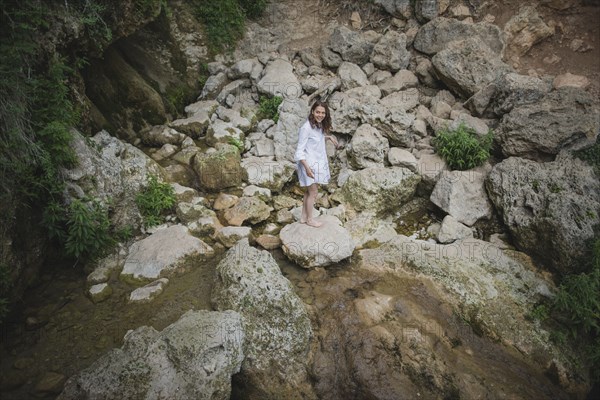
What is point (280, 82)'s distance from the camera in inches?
415

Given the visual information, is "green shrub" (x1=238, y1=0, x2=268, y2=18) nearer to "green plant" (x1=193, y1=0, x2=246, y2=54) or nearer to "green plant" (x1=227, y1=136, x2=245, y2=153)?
"green plant" (x1=193, y1=0, x2=246, y2=54)

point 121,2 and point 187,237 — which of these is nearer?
→ point 187,237

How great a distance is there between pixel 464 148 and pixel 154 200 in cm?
732

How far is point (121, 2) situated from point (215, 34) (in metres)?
4.71

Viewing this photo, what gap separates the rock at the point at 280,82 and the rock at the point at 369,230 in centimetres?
474

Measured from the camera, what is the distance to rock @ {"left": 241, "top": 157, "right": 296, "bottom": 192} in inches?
326

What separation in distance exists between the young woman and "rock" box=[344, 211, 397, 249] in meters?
0.98

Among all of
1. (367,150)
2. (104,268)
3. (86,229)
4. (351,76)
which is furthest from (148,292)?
(351,76)

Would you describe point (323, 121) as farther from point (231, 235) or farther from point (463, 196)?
point (463, 196)

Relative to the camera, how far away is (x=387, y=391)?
442 centimetres

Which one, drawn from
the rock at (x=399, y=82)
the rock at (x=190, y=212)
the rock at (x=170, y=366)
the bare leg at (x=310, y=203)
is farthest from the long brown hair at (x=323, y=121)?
the rock at (x=399, y=82)

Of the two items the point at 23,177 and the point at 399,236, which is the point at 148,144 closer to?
the point at 23,177

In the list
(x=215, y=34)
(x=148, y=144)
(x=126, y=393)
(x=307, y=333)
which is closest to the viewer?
(x=126, y=393)

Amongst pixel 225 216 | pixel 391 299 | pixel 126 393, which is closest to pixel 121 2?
pixel 225 216
